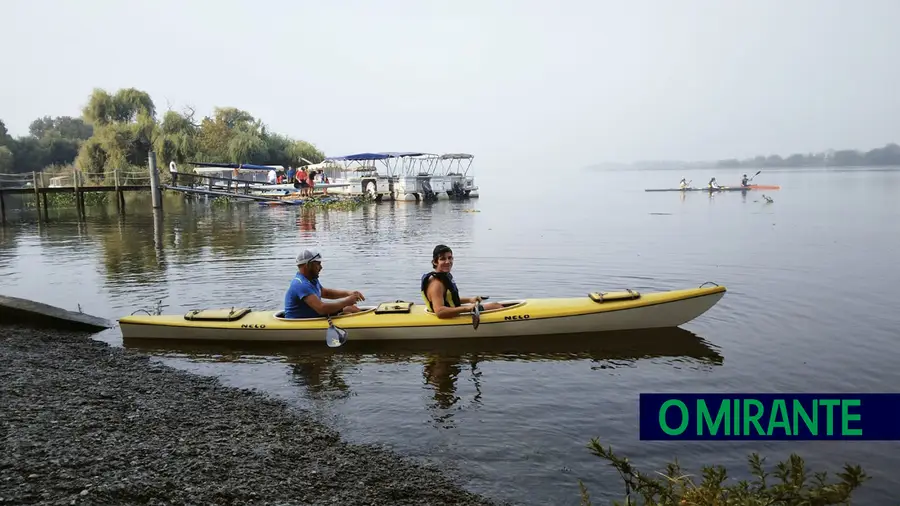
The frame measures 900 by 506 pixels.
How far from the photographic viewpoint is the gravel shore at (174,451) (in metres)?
4.30

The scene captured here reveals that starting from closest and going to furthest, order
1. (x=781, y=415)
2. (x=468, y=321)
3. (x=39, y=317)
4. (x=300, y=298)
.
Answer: (x=781, y=415) < (x=468, y=321) < (x=300, y=298) < (x=39, y=317)

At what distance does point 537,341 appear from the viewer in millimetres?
8680

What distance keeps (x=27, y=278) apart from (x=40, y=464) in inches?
461

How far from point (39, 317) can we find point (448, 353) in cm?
585

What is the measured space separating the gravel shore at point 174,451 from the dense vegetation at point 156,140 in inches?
1626

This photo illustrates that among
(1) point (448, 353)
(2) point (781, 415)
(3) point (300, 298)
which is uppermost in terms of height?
(2) point (781, 415)

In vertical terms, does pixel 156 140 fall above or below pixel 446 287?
above

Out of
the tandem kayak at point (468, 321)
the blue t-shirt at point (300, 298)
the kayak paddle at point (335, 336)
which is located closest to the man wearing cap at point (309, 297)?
the blue t-shirt at point (300, 298)

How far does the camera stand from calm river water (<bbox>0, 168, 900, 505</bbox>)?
5.45 m

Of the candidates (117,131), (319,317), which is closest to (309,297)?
(319,317)

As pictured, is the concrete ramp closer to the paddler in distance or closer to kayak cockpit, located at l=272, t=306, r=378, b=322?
kayak cockpit, located at l=272, t=306, r=378, b=322

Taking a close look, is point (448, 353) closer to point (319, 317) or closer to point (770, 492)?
point (319, 317)

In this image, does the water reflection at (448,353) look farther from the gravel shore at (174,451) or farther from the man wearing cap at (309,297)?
the gravel shore at (174,451)

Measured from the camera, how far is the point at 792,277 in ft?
43.9
